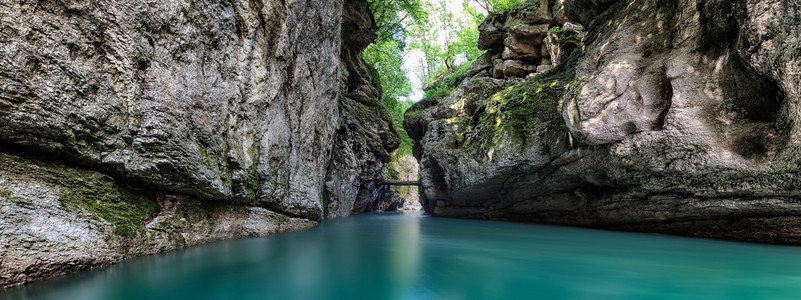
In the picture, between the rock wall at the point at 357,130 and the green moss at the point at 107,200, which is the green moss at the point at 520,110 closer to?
the rock wall at the point at 357,130

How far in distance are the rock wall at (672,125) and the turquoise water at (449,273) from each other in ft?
3.45

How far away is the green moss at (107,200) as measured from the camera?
11.2 ft

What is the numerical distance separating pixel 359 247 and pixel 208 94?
152 inches

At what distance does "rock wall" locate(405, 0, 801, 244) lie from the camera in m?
4.64

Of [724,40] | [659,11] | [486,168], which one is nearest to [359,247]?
[486,168]

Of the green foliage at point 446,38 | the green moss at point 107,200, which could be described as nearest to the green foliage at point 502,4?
the green foliage at point 446,38

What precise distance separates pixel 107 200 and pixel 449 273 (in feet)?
14.3

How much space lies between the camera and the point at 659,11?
21.0 feet

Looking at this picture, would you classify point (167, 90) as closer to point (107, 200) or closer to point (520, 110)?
point (107, 200)

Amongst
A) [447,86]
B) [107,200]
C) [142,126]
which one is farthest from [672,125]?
[447,86]

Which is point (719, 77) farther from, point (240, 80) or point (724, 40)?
point (240, 80)

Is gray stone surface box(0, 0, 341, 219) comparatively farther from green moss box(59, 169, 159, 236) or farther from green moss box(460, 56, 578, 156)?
green moss box(460, 56, 578, 156)

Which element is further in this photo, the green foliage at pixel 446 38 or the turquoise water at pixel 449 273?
the green foliage at pixel 446 38

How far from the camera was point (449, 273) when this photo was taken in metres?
3.90
